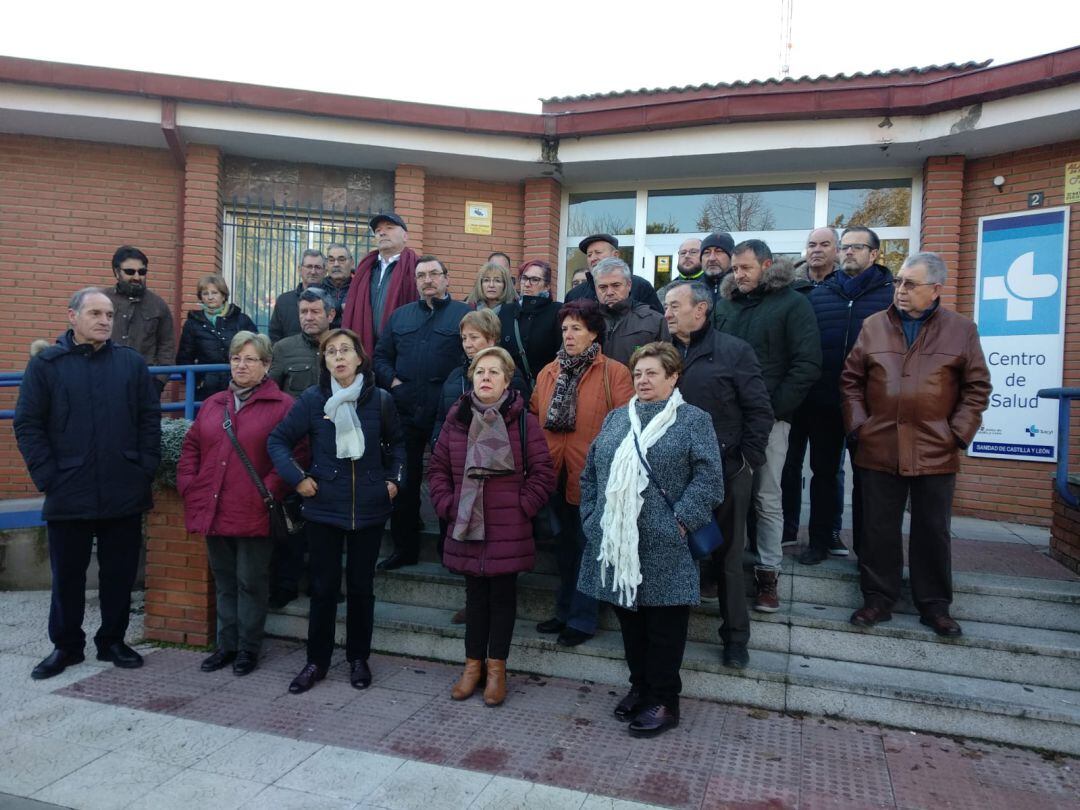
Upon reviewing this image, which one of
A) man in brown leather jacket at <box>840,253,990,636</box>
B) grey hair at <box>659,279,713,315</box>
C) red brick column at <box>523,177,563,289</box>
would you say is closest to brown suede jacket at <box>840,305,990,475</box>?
man in brown leather jacket at <box>840,253,990,636</box>

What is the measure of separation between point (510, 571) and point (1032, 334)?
18.2 ft

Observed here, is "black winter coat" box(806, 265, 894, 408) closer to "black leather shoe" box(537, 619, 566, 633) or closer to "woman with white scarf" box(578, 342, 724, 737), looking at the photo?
"woman with white scarf" box(578, 342, 724, 737)

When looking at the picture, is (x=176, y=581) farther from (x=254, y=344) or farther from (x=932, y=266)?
(x=932, y=266)

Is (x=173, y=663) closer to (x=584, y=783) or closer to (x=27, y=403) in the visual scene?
(x=27, y=403)

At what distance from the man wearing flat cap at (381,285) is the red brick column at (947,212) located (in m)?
4.87

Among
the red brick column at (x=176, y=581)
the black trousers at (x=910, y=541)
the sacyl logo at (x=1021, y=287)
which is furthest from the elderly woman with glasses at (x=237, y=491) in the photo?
the sacyl logo at (x=1021, y=287)

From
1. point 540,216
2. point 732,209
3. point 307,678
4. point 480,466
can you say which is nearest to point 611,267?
point 480,466

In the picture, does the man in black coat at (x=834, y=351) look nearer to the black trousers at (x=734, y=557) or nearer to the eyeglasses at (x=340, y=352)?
the black trousers at (x=734, y=557)

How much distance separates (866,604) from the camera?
161 inches

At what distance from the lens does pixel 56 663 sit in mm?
4184

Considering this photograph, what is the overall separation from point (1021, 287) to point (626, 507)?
5.33 metres

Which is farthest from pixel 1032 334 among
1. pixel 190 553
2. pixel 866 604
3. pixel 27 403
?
pixel 27 403

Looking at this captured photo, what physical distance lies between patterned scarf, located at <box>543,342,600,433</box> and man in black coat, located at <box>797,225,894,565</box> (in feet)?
5.28

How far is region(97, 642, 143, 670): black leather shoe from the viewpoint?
14.0 feet
